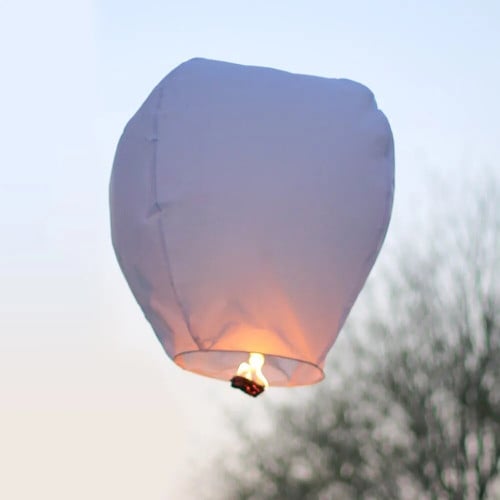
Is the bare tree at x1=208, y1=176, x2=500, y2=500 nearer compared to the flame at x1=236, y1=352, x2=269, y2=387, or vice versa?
the flame at x1=236, y1=352, x2=269, y2=387

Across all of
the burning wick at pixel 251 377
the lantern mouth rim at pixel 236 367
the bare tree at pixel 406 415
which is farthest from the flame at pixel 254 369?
the bare tree at pixel 406 415

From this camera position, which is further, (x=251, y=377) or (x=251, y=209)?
(x=251, y=377)

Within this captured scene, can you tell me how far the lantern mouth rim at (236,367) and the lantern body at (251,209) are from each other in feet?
0.61

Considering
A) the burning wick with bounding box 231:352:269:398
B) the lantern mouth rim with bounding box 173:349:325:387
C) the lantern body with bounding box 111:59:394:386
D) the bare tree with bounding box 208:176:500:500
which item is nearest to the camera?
the lantern body with bounding box 111:59:394:386

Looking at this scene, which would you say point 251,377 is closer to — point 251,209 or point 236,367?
point 236,367

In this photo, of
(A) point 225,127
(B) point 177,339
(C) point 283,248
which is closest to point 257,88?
(A) point 225,127

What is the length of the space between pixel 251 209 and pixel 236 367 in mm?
710

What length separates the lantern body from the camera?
3.92 m

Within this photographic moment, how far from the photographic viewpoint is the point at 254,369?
13.5ft

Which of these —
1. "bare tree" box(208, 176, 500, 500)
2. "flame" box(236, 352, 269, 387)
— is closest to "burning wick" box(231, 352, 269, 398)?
"flame" box(236, 352, 269, 387)

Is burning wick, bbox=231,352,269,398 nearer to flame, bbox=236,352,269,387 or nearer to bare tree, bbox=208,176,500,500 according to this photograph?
flame, bbox=236,352,269,387

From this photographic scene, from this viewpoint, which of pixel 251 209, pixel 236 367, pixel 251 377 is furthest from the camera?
pixel 236 367

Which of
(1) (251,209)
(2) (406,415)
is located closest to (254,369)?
(1) (251,209)

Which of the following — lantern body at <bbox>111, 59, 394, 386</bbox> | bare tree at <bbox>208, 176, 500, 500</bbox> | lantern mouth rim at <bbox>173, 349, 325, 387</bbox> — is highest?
lantern body at <bbox>111, 59, 394, 386</bbox>
